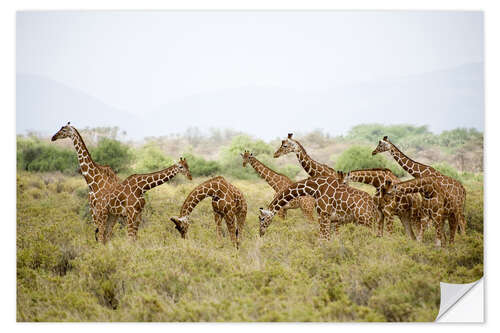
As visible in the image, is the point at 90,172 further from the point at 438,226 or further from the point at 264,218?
the point at 438,226

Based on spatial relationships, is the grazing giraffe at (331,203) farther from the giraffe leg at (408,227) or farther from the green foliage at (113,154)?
the green foliage at (113,154)

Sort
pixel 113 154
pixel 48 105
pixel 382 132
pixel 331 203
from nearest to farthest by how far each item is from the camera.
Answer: pixel 331 203 → pixel 48 105 → pixel 113 154 → pixel 382 132

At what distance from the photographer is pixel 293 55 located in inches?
348

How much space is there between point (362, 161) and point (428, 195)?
3.68 meters

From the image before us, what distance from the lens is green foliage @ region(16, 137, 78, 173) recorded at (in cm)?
809

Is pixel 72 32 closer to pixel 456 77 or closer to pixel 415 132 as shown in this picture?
pixel 456 77

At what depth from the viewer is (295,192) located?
7086mm

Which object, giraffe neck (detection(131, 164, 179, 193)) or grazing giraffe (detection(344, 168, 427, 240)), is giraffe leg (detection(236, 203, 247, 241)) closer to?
giraffe neck (detection(131, 164, 179, 193))

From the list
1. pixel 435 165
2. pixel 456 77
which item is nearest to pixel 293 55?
pixel 456 77

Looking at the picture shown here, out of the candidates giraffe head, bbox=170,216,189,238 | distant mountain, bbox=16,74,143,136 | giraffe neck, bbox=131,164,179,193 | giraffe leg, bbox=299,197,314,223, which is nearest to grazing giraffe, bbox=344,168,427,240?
giraffe leg, bbox=299,197,314,223

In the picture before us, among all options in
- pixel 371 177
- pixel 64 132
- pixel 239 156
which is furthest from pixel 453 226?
pixel 64 132

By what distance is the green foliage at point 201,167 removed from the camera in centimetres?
1191
